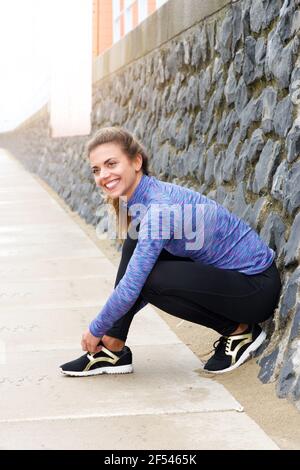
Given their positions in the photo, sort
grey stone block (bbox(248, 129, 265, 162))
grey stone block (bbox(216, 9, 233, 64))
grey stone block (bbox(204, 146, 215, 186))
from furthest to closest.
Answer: grey stone block (bbox(204, 146, 215, 186))
grey stone block (bbox(216, 9, 233, 64))
grey stone block (bbox(248, 129, 265, 162))

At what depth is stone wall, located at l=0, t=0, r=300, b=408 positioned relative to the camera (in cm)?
416

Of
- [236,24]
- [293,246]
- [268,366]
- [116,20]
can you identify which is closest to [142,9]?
[116,20]

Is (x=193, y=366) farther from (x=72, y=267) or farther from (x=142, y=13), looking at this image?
(x=142, y=13)

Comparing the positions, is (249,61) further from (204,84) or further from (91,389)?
(91,389)

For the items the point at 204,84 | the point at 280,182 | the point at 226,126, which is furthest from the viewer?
the point at 204,84

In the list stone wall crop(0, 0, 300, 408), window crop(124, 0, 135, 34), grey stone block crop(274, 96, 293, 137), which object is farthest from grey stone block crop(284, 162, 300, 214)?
window crop(124, 0, 135, 34)

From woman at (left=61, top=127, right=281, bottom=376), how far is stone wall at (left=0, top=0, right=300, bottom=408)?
16cm

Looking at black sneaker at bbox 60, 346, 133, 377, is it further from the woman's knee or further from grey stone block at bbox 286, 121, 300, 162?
grey stone block at bbox 286, 121, 300, 162

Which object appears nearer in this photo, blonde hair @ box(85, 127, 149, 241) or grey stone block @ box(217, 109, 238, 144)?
blonde hair @ box(85, 127, 149, 241)

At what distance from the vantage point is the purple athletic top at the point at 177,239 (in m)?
3.86

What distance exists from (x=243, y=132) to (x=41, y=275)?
2.53 meters

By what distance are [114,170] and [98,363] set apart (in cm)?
89

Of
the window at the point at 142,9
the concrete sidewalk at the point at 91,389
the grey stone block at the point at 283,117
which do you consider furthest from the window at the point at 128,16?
the grey stone block at the point at 283,117

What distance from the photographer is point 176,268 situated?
3.99 metres
